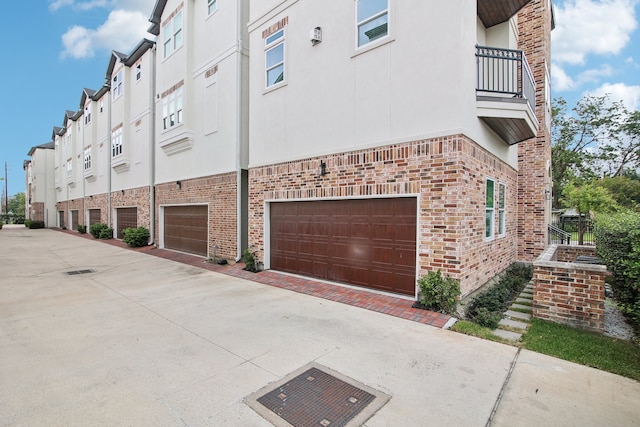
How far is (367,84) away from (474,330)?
514 centimetres

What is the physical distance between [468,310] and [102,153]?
81.8 feet

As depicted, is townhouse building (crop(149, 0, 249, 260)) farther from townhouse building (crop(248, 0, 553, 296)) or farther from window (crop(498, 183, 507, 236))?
window (crop(498, 183, 507, 236))

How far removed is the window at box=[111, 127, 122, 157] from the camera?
18.4 metres

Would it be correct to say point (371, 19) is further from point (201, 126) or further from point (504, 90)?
point (201, 126)

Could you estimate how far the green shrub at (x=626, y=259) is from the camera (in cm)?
425

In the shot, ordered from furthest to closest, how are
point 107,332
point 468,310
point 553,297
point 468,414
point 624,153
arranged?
point 624,153 → point 468,310 → point 553,297 → point 107,332 → point 468,414

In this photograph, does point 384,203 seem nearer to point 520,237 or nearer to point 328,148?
point 328,148

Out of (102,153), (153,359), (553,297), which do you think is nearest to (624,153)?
(553,297)

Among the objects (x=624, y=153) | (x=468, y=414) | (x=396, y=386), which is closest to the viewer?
(x=468, y=414)

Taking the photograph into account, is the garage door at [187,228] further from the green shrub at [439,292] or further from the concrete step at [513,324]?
the concrete step at [513,324]

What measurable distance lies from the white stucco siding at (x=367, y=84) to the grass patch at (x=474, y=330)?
331cm

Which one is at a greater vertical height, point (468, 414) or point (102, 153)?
point (102, 153)

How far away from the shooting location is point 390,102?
639 cm

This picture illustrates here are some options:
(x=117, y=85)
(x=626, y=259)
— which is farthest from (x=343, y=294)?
(x=117, y=85)
